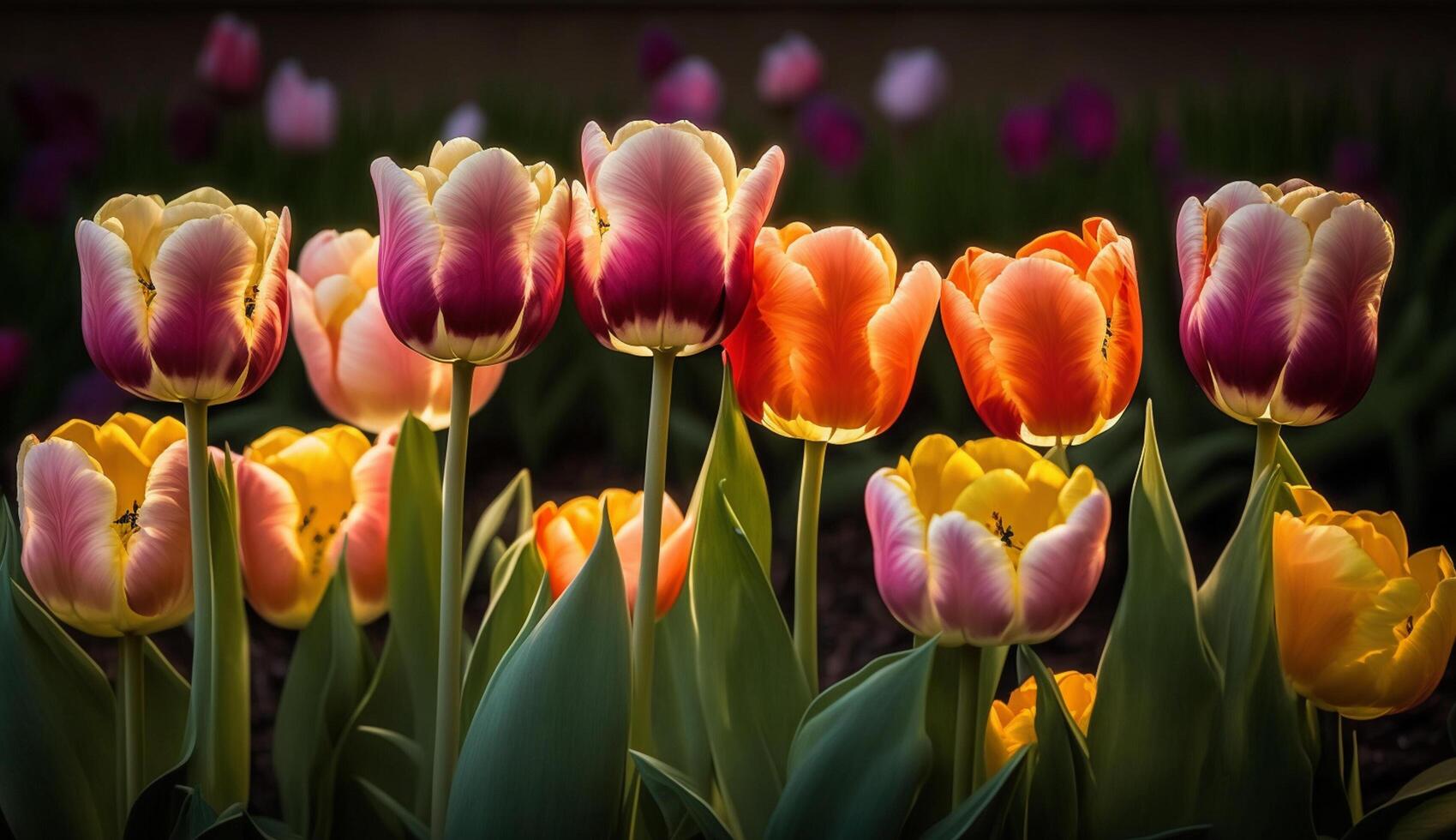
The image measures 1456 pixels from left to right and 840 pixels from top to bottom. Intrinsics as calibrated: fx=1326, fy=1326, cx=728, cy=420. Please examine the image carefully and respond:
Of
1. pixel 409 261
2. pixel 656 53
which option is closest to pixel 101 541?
pixel 409 261

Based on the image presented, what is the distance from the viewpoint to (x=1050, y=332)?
65 cm

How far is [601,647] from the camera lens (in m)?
0.62

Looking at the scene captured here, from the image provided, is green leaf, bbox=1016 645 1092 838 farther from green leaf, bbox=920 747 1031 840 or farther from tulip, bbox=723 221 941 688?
tulip, bbox=723 221 941 688

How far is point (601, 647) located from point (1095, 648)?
1.16 m

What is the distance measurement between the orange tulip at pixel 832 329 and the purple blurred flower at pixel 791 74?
2492mm

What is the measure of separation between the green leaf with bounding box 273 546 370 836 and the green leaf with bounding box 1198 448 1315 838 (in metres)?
0.50

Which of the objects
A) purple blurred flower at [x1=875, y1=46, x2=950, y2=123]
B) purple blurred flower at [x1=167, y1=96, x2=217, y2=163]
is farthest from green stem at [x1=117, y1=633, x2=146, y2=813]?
purple blurred flower at [x1=875, y1=46, x2=950, y2=123]

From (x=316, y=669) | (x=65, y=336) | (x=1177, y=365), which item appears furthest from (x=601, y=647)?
(x=65, y=336)

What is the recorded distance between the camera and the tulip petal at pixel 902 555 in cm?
61

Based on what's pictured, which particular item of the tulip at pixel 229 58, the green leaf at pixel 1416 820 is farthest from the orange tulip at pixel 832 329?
the tulip at pixel 229 58

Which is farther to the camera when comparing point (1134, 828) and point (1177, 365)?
point (1177, 365)

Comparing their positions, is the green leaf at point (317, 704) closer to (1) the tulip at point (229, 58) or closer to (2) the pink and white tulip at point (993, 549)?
(2) the pink and white tulip at point (993, 549)

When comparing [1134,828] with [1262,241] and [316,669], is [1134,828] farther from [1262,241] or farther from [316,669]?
[316,669]

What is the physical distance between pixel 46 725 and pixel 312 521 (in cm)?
18
